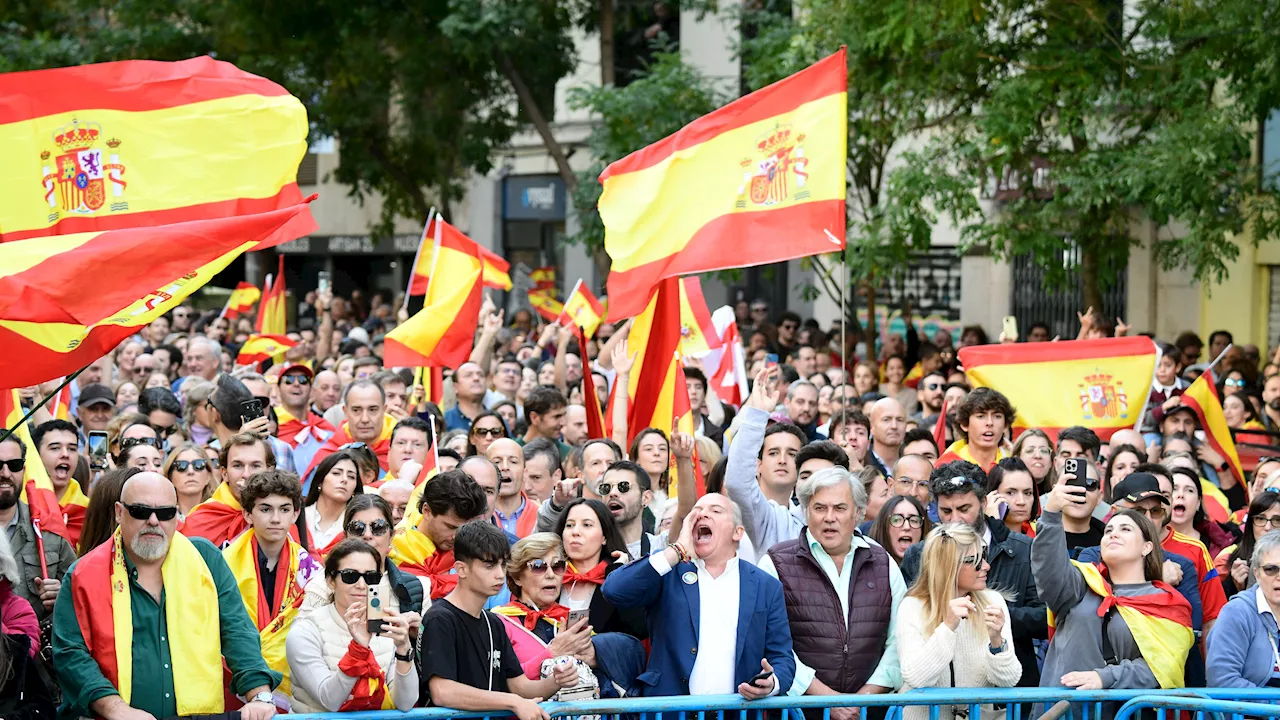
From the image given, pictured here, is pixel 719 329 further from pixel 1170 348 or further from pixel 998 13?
pixel 998 13

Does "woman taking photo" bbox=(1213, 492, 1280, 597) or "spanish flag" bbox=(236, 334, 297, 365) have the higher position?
"spanish flag" bbox=(236, 334, 297, 365)

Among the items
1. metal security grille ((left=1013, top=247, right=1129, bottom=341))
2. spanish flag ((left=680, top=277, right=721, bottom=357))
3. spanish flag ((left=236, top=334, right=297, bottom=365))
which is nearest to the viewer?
spanish flag ((left=680, top=277, right=721, bottom=357))

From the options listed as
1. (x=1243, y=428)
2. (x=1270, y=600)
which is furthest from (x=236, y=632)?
(x=1243, y=428)

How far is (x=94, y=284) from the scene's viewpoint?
245 inches

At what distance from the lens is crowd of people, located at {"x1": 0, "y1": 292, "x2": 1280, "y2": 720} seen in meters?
6.16

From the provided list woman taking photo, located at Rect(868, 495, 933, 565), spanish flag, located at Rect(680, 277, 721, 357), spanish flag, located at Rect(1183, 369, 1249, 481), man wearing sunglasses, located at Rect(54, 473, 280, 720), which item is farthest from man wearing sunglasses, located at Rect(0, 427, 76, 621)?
spanish flag, located at Rect(1183, 369, 1249, 481)

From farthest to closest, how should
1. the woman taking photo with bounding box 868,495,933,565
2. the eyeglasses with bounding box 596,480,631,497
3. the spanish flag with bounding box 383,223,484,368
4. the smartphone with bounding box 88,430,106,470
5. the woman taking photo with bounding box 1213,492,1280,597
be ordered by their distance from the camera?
1. the spanish flag with bounding box 383,223,484,368
2. the smartphone with bounding box 88,430,106,470
3. the woman taking photo with bounding box 1213,492,1280,597
4. the woman taking photo with bounding box 868,495,933,565
5. the eyeglasses with bounding box 596,480,631,497

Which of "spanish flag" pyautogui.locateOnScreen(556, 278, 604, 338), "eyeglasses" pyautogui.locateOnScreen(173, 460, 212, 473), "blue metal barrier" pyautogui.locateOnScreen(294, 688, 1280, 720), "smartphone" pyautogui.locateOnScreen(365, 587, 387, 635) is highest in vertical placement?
"spanish flag" pyautogui.locateOnScreen(556, 278, 604, 338)

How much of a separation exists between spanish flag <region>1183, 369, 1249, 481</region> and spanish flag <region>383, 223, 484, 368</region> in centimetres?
501

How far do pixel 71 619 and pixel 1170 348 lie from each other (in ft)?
32.2

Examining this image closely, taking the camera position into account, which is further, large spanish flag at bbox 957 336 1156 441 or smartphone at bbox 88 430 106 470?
large spanish flag at bbox 957 336 1156 441

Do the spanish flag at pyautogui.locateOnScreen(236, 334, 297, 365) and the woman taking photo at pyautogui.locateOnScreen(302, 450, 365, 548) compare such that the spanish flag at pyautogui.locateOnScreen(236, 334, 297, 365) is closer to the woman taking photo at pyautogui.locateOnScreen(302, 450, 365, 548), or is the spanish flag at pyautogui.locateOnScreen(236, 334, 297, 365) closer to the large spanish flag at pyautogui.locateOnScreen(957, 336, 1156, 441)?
the large spanish flag at pyautogui.locateOnScreen(957, 336, 1156, 441)

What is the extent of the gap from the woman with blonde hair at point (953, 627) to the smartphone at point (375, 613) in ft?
6.73

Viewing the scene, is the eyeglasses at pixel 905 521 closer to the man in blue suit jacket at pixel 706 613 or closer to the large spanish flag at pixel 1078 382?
the man in blue suit jacket at pixel 706 613
